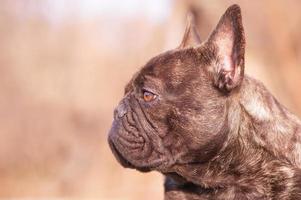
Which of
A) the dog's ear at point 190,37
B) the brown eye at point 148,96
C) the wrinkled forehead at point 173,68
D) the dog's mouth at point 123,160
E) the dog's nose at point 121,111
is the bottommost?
the dog's mouth at point 123,160

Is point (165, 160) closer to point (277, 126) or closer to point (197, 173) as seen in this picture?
point (197, 173)

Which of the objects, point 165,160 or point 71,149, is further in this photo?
point 71,149

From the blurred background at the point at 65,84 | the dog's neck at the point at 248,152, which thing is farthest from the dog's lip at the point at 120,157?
the blurred background at the point at 65,84

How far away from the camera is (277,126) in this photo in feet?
16.1

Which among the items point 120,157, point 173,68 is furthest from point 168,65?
point 120,157

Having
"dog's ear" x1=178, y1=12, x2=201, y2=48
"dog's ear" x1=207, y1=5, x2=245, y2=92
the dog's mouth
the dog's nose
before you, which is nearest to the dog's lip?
the dog's mouth

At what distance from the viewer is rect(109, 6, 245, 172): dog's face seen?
4.81 m

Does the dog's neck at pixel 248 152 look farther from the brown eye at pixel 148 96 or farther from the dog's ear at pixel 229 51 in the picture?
the brown eye at pixel 148 96

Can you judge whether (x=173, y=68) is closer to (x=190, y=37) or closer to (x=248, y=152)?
(x=248, y=152)

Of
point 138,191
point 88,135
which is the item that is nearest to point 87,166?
point 88,135

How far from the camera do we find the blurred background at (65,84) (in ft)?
42.1

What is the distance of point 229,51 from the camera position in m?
4.90

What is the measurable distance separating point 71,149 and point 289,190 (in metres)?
9.15

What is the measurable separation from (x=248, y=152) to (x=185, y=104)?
0.48 metres
